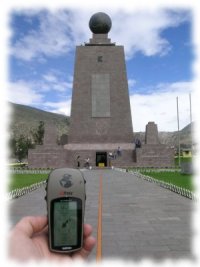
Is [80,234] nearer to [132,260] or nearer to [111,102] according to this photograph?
[132,260]

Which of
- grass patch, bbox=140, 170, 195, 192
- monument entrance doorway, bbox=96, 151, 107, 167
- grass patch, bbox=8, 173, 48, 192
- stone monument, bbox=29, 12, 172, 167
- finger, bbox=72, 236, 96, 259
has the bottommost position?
grass patch, bbox=8, 173, 48, 192

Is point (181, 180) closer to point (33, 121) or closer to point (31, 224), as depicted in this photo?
point (31, 224)

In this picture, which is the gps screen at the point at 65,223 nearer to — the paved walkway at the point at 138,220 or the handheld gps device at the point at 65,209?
the handheld gps device at the point at 65,209

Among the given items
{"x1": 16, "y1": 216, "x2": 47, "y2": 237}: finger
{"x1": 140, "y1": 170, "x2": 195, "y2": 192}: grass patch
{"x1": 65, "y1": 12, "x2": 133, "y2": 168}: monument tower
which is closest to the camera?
{"x1": 16, "y1": 216, "x2": 47, "y2": 237}: finger

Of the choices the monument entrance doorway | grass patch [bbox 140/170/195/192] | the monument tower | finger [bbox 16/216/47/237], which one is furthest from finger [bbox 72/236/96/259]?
the monument tower

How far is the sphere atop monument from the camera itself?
46.2 metres

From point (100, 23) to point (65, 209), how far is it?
4545 cm

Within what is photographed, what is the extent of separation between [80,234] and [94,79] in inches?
1693

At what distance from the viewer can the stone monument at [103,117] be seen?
4331cm

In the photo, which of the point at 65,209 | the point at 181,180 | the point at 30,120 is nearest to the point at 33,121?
the point at 30,120

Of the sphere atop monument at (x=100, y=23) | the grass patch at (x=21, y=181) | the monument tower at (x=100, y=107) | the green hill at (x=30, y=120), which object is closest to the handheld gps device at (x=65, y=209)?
the grass patch at (x=21, y=181)

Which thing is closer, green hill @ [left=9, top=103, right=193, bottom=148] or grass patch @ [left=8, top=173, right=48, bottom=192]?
grass patch @ [left=8, top=173, right=48, bottom=192]

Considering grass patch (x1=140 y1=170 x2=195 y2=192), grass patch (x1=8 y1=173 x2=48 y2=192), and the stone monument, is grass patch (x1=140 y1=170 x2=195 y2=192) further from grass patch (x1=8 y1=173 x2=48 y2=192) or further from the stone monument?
the stone monument

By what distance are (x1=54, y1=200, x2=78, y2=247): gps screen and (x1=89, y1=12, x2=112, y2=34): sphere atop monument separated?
45084 millimetres
